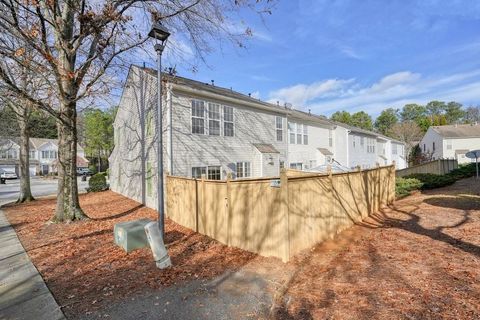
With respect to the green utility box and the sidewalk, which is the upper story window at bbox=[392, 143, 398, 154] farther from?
the sidewalk

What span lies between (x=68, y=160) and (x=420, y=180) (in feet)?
56.4

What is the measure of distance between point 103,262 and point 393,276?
5.39m

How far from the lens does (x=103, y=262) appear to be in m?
5.61

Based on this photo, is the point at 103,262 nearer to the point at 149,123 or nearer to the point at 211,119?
the point at 149,123

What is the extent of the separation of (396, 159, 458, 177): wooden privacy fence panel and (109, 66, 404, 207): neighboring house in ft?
23.0

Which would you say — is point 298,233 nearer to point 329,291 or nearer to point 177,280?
point 329,291

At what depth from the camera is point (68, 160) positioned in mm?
9195

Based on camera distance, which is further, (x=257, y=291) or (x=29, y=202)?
(x=29, y=202)

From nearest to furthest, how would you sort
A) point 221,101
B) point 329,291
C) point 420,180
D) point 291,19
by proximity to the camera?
point 329,291 < point 291,19 < point 221,101 < point 420,180

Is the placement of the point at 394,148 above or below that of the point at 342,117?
below

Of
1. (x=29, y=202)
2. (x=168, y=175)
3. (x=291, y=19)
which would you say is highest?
(x=291, y=19)

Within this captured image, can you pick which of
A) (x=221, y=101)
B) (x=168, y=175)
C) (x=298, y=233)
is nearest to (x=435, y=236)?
(x=298, y=233)

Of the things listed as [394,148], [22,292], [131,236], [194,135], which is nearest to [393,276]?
[131,236]

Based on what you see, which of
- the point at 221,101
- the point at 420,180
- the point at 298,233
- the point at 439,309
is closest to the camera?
the point at 439,309
